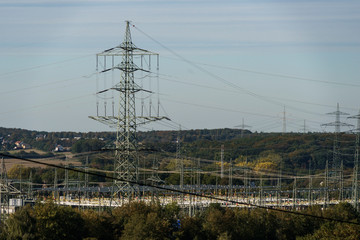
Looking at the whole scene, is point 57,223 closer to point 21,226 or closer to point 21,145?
point 21,226

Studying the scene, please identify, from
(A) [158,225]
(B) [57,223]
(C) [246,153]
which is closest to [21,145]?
(C) [246,153]

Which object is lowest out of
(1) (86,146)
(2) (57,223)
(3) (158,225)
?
(3) (158,225)

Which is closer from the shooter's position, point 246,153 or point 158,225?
point 158,225

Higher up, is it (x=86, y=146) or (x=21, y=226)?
(x=86, y=146)

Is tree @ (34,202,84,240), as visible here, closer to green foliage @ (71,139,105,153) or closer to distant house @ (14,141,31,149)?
green foliage @ (71,139,105,153)

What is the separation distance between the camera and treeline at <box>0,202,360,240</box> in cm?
4088

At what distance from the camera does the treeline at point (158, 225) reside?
4088cm

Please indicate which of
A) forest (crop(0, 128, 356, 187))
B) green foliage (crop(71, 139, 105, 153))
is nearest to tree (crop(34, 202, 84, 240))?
forest (crop(0, 128, 356, 187))

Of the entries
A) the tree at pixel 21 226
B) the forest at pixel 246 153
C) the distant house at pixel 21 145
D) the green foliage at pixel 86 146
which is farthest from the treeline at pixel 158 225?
the distant house at pixel 21 145

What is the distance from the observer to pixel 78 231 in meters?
42.5

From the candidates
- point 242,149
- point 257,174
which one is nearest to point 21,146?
point 242,149

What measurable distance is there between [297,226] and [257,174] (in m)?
87.7

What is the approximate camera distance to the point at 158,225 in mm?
44812

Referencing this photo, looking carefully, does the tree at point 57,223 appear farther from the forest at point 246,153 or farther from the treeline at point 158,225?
the forest at point 246,153
